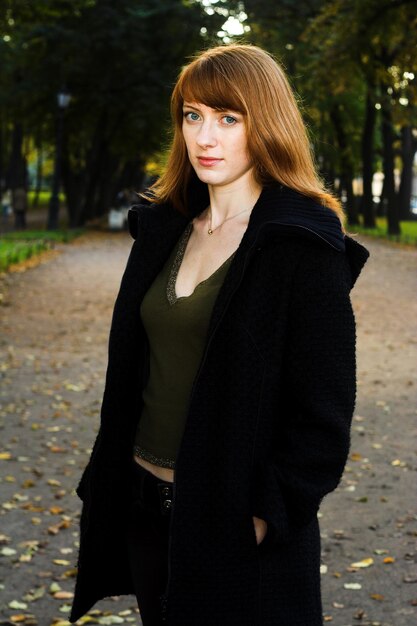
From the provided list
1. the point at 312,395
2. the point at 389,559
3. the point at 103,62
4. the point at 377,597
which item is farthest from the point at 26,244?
the point at 312,395

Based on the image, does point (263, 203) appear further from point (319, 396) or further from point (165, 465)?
point (165, 465)

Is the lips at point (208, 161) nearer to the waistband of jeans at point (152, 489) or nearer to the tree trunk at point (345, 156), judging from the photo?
the waistband of jeans at point (152, 489)

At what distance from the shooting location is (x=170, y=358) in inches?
110

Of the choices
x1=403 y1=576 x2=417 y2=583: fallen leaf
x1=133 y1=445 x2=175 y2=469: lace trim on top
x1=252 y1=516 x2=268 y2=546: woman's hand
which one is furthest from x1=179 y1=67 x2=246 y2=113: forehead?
x1=403 y1=576 x2=417 y2=583: fallen leaf

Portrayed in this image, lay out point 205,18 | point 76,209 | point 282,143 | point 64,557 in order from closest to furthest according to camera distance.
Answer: point 282,143
point 64,557
point 205,18
point 76,209

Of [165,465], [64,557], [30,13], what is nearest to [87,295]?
[30,13]

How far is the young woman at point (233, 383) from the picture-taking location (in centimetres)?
260

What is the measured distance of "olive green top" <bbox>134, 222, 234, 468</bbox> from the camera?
9.04 feet

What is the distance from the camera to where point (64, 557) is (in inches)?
235

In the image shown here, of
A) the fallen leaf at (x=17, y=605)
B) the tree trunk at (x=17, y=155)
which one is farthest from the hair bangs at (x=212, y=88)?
the tree trunk at (x=17, y=155)


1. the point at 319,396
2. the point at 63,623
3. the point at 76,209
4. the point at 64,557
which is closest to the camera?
the point at 319,396

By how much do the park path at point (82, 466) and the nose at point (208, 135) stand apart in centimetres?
294

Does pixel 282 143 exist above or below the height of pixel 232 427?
above

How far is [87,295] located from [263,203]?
1648 centimetres
